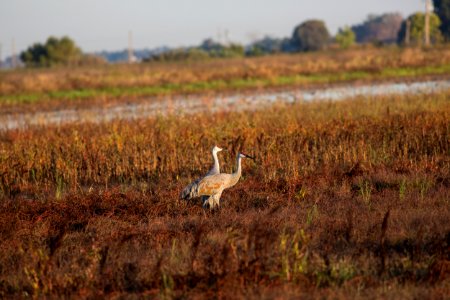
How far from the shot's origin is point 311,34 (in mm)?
80562

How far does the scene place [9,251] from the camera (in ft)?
24.8

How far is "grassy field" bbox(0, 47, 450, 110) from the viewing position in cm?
3150

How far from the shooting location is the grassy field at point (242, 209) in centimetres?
621

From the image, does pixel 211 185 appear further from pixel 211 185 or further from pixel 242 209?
pixel 242 209

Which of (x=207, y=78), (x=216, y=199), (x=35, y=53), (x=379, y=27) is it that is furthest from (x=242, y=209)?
(x=379, y=27)

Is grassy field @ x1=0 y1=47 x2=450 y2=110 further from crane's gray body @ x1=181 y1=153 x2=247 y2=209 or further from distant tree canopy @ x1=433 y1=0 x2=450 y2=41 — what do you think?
distant tree canopy @ x1=433 y1=0 x2=450 y2=41

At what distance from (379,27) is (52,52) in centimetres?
8865

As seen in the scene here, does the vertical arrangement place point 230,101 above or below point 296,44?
below

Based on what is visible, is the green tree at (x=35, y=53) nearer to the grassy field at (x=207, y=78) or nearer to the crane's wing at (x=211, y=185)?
the grassy field at (x=207, y=78)

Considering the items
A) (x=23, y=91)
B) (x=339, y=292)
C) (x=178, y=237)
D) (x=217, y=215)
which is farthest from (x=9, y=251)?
(x=23, y=91)

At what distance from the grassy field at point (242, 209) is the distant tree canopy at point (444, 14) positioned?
56.6 meters

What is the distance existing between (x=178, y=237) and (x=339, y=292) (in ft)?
8.22

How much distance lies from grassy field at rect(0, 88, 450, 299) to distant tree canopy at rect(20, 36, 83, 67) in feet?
156

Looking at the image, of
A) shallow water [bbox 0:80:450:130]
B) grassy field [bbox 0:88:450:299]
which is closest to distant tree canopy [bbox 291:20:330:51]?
shallow water [bbox 0:80:450:130]
